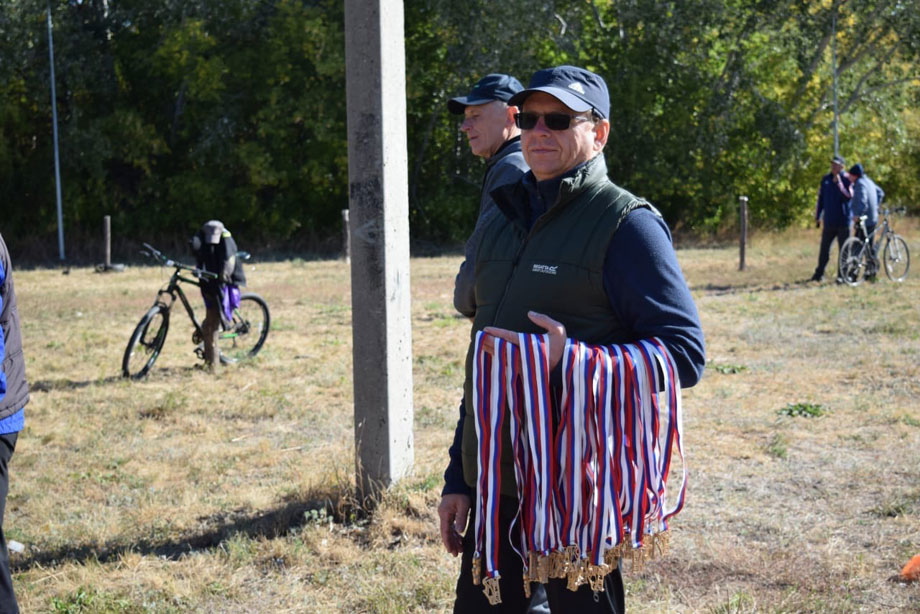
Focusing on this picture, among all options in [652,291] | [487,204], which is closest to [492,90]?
[487,204]

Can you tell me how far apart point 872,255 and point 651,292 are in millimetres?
15856

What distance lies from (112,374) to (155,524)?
504cm

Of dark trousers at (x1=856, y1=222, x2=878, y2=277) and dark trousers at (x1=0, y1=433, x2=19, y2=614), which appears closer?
dark trousers at (x1=0, y1=433, x2=19, y2=614)

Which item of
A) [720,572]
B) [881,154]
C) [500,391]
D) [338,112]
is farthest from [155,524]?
[881,154]

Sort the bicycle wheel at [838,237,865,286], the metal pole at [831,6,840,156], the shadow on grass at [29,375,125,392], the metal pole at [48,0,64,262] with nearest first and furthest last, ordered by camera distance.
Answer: the shadow on grass at [29,375,125,392], the bicycle wheel at [838,237,865,286], the metal pole at [48,0,64,262], the metal pole at [831,6,840,156]

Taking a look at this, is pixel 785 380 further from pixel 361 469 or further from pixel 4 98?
pixel 4 98

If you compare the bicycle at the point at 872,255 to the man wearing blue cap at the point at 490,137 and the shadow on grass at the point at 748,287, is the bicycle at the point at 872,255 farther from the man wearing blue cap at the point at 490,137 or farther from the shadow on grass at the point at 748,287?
the man wearing blue cap at the point at 490,137

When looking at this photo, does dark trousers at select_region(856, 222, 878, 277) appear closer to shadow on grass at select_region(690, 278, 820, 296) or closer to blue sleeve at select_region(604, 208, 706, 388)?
shadow on grass at select_region(690, 278, 820, 296)

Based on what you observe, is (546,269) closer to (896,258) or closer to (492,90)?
(492,90)

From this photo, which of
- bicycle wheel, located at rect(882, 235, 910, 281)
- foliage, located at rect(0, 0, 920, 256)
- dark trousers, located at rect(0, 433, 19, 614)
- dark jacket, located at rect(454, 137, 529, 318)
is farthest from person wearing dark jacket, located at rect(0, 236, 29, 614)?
foliage, located at rect(0, 0, 920, 256)

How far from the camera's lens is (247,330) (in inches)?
427

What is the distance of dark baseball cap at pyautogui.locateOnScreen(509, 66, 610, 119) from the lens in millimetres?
2527

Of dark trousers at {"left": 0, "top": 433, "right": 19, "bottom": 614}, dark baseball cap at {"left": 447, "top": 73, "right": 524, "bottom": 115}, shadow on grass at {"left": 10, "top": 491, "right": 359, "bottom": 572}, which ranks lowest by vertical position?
shadow on grass at {"left": 10, "top": 491, "right": 359, "bottom": 572}

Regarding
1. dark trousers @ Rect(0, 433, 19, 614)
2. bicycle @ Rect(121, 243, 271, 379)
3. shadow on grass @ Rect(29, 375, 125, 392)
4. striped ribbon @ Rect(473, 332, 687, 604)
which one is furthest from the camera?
bicycle @ Rect(121, 243, 271, 379)
